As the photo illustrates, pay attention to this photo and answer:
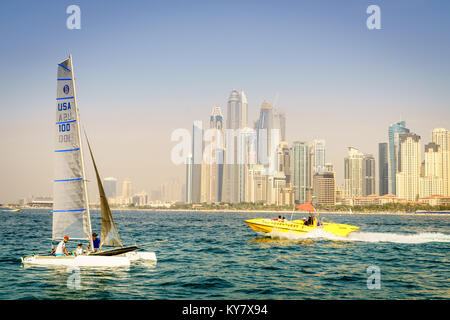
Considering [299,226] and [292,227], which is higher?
[299,226]

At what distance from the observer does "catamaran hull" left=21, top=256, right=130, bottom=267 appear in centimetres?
2234

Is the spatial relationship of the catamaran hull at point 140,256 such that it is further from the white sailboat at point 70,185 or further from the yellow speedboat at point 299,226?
the yellow speedboat at point 299,226

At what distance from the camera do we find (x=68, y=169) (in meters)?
22.7

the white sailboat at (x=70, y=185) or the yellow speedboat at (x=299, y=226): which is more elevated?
the white sailboat at (x=70, y=185)

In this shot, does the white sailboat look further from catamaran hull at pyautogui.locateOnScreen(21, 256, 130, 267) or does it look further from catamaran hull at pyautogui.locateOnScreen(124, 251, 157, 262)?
catamaran hull at pyautogui.locateOnScreen(124, 251, 157, 262)

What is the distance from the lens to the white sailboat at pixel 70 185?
884 inches

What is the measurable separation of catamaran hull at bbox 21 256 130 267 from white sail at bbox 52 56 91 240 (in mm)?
1232

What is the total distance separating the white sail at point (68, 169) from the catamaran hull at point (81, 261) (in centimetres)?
123

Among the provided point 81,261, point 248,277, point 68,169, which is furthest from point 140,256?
point 248,277

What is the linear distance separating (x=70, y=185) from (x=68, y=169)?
92 cm

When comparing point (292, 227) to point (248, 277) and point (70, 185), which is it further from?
point (70, 185)

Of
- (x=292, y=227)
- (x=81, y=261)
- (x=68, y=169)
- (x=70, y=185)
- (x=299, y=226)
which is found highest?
(x=68, y=169)

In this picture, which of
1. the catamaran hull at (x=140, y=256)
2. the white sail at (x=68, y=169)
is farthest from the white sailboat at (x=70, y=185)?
the catamaran hull at (x=140, y=256)
